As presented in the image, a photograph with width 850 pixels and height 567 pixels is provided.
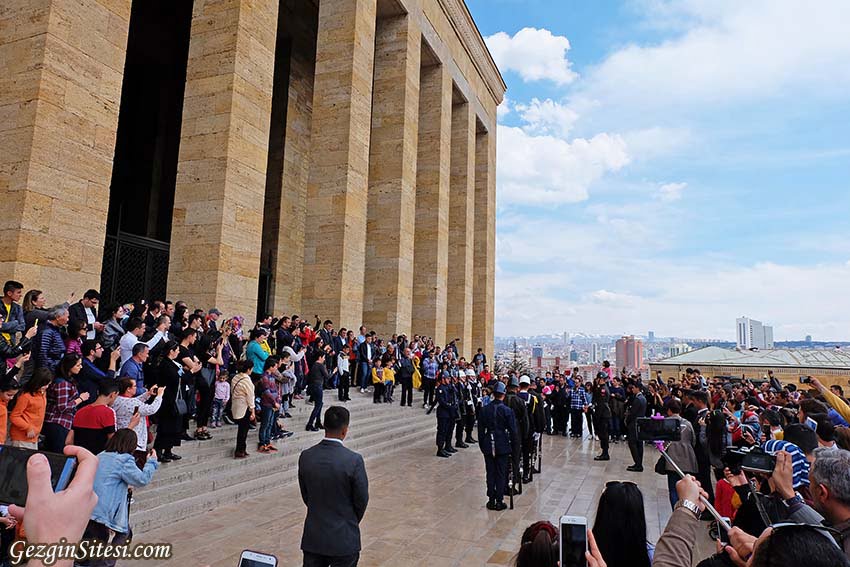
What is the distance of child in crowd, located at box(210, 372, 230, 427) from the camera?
8383mm

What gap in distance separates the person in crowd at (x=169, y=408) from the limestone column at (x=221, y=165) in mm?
4177

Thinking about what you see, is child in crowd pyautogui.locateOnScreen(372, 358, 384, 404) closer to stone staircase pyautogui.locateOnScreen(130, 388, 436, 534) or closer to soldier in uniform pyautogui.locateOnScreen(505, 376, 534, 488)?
stone staircase pyautogui.locateOnScreen(130, 388, 436, 534)

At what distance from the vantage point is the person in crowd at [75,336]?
6539mm

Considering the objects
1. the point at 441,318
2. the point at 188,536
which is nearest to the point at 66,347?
the point at 188,536

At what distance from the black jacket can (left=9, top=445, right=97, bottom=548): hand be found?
1.32 meters

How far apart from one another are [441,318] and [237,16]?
14108 mm

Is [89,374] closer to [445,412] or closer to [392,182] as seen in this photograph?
[445,412]

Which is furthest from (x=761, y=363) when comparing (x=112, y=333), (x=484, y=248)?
(x=112, y=333)

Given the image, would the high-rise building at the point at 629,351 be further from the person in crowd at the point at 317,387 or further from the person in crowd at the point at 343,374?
the person in crowd at the point at 317,387

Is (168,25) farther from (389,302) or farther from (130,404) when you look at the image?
(130,404)

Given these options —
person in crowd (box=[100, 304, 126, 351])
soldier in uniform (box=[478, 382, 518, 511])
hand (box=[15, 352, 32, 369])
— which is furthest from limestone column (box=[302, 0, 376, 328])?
hand (box=[15, 352, 32, 369])

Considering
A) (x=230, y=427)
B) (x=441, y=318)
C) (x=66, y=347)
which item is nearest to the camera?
(x=66, y=347)

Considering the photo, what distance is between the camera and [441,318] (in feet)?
73.8

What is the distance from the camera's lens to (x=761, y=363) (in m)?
29.2
